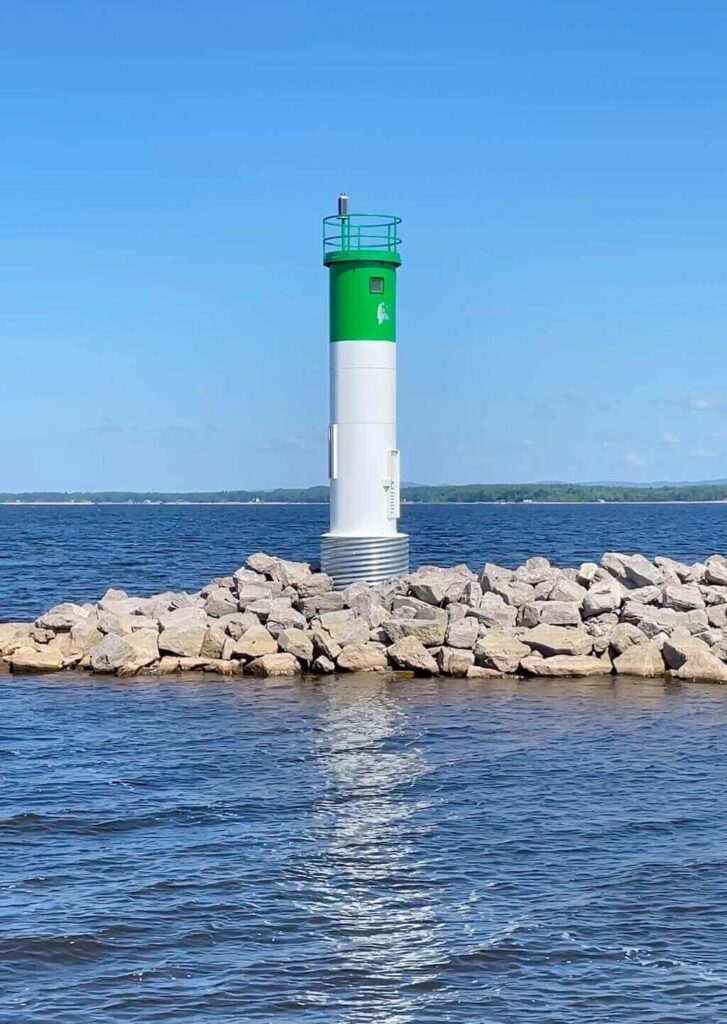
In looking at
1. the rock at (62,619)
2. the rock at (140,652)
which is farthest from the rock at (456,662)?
the rock at (62,619)

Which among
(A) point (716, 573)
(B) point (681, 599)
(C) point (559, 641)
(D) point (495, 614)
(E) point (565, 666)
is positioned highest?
(A) point (716, 573)

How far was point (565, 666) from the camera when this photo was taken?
1931 centimetres

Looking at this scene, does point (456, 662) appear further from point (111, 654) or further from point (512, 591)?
point (111, 654)

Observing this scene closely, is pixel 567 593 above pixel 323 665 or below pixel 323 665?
above

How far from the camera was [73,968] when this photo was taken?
349 inches

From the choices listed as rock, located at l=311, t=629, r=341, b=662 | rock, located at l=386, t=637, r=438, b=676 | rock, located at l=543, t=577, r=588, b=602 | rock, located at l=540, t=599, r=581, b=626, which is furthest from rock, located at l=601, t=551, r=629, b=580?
rock, located at l=311, t=629, r=341, b=662

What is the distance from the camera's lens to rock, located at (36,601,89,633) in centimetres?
2212

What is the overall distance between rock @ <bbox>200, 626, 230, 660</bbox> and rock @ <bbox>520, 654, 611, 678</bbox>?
15.0 ft

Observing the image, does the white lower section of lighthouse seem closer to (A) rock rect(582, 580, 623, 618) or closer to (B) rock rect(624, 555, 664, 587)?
(A) rock rect(582, 580, 623, 618)

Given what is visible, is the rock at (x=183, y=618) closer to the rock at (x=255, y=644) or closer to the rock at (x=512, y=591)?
the rock at (x=255, y=644)

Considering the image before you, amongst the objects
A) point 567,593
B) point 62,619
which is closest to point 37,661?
point 62,619

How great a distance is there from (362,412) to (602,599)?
5.16 metres

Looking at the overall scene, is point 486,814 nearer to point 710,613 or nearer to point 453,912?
point 453,912

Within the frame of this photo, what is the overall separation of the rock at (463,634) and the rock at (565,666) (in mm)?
858
